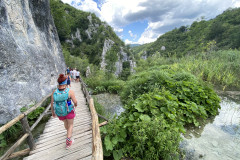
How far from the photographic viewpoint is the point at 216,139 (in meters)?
3.71

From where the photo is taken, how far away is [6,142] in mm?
4199

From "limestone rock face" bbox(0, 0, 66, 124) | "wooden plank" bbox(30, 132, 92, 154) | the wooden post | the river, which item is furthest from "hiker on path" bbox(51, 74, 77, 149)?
"limestone rock face" bbox(0, 0, 66, 124)

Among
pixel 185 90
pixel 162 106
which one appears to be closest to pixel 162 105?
pixel 162 106

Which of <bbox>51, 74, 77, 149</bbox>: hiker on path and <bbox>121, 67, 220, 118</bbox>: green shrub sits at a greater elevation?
<bbox>51, 74, 77, 149</bbox>: hiker on path

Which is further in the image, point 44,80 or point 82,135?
point 44,80

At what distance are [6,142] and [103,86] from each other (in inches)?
322

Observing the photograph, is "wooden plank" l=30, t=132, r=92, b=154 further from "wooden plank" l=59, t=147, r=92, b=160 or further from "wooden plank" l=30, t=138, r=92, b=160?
"wooden plank" l=59, t=147, r=92, b=160

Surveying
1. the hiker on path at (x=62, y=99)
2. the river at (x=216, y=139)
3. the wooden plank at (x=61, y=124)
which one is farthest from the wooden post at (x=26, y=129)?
the river at (x=216, y=139)

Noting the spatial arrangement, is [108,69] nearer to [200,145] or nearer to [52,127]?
[52,127]

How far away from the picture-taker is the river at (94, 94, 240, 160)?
3.15 meters

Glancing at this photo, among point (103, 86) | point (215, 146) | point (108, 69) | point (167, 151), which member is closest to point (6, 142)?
point (167, 151)

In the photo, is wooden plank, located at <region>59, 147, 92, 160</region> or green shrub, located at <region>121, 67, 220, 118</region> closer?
wooden plank, located at <region>59, 147, 92, 160</region>

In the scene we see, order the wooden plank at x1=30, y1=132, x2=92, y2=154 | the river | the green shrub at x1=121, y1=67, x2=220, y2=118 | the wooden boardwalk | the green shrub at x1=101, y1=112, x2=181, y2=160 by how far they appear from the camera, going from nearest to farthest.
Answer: the green shrub at x1=101, y1=112, x2=181, y2=160, the wooden boardwalk, the wooden plank at x1=30, y1=132, x2=92, y2=154, the river, the green shrub at x1=121, y1=67, x2=220, y2=118

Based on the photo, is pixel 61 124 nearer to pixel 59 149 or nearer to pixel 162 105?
pixel 59 149
